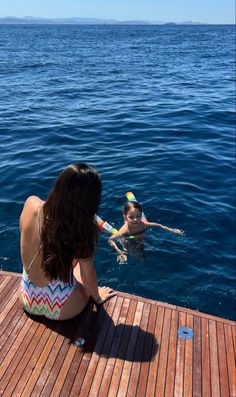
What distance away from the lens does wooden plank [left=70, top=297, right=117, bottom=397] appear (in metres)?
4.54

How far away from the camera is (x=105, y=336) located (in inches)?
A: 208

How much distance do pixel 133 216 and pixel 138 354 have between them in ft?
12.0

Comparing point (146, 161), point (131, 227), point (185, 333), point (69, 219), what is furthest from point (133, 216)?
point (146, 161)

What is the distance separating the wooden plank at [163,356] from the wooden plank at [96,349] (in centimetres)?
75

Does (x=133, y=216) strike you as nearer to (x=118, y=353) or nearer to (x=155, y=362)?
(x=118, y=353)

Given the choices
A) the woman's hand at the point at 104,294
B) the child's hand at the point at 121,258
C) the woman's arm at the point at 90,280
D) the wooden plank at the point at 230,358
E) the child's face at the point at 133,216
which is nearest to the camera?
the wooden plank at the point at 230,358

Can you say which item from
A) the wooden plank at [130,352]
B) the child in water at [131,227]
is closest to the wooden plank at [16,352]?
the wooden plank at [130,352]

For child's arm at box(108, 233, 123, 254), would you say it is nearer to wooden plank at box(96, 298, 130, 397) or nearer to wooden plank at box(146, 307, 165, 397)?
wooden plank at box(96, 298, 130, 397)

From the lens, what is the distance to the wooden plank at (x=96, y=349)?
14.9ft

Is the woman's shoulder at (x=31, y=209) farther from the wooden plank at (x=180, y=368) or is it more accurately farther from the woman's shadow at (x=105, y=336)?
the wooden plank at (x=180, y=368)

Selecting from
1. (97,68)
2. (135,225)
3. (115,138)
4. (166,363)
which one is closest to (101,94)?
(115,138)

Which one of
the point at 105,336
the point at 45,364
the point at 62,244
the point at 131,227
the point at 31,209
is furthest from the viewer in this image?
the point at 131,227

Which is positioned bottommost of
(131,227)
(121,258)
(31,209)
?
(121,258)

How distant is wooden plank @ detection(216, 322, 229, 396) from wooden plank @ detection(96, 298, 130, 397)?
1252 mm
